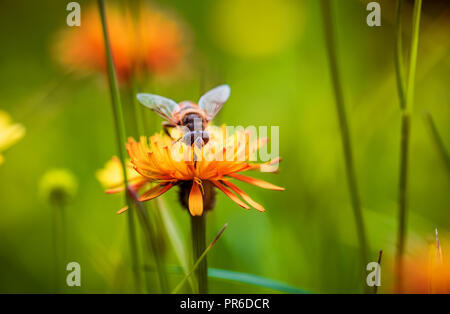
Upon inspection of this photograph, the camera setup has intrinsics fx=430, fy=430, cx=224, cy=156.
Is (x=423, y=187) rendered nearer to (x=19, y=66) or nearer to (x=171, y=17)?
(x=171, y=17)

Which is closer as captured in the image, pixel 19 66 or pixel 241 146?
pixel 241 146

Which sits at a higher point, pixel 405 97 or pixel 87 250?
pixel 405 97

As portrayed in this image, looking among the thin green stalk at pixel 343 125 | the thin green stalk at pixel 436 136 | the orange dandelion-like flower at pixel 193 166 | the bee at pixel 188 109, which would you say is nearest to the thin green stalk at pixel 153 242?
the orange dandelion-like flower at pixel 193 166

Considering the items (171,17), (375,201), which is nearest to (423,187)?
(375,201)

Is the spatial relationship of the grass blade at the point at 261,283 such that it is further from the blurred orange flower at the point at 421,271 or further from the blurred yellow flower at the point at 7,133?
the blurred yellow flower at the point at 7,133

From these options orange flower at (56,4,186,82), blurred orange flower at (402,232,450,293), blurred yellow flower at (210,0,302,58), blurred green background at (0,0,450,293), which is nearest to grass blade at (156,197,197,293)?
blurred green background at (0,0,450,293)

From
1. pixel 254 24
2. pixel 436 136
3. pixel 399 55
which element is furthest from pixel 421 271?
pixel 254 24

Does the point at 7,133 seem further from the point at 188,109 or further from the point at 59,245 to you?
the point at 59,245
